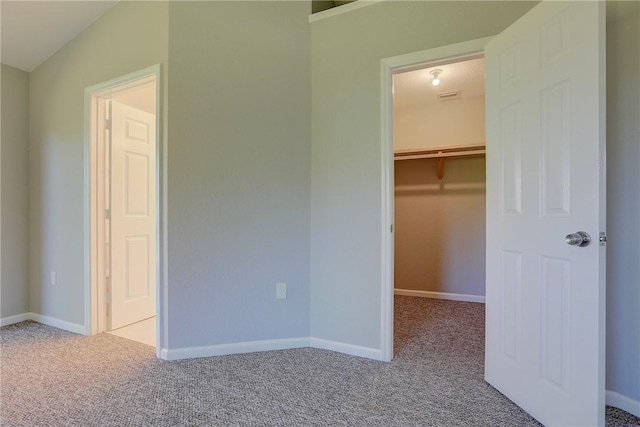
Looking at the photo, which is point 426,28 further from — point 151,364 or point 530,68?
point 151,364

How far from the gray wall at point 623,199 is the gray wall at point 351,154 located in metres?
0.91

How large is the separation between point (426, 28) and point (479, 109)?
193 cm

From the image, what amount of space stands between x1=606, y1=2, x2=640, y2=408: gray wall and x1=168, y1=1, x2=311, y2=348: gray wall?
1.78 metres

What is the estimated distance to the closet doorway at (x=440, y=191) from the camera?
3711 millimetres

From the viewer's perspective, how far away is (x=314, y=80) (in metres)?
2.45

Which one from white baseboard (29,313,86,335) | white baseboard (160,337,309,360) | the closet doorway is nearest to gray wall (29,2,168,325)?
white baseboard (29,313,86,335)

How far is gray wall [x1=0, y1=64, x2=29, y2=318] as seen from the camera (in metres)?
2.93

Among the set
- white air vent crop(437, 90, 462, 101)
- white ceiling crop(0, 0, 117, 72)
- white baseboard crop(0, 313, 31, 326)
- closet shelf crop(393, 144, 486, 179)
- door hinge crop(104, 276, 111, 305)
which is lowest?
white baseboard crop(0, 313, 31, 326)

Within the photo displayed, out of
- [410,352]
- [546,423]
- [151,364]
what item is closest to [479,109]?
[410,352]

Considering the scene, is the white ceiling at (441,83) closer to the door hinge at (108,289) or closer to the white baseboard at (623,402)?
the white baseboard at (623,402)

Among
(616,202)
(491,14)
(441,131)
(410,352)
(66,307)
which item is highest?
(491,14)

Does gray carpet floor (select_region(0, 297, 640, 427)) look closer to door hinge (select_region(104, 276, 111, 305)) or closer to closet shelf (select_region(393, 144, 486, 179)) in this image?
door hinge (select_region(104, 276, 111, 305))

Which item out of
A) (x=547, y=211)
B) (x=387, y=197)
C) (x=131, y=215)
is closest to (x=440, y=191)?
(x=387, y=197)

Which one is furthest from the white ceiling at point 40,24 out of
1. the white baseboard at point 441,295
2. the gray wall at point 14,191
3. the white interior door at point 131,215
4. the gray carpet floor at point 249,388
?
the white baseboard at point 441,295
